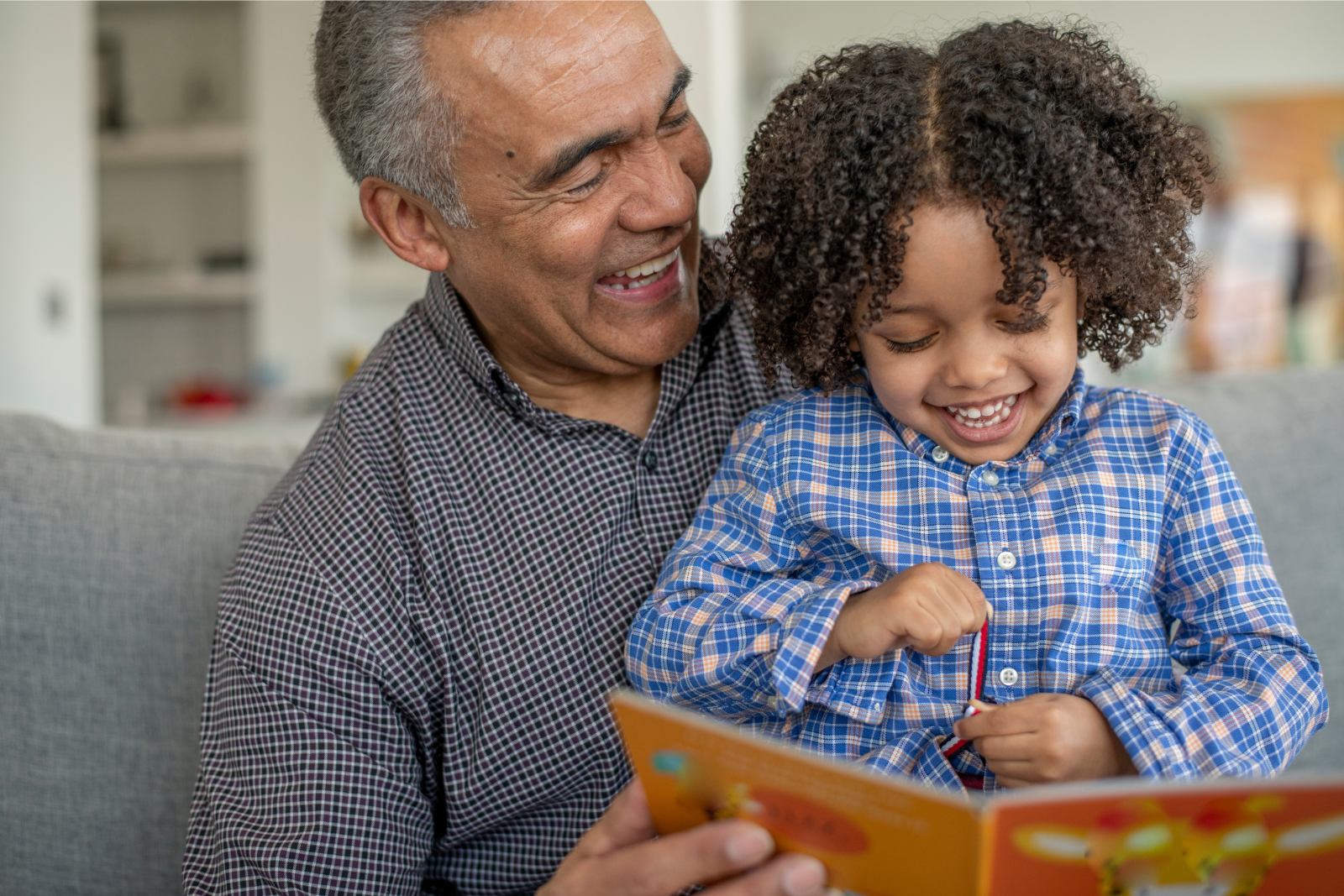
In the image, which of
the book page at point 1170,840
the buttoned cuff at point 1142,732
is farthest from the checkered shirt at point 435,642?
the book page at point 1170,840

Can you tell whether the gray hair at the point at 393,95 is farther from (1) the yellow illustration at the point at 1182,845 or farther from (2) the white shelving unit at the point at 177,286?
(2) the white shelving unit at the point at 177,286

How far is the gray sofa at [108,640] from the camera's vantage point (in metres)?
1.51

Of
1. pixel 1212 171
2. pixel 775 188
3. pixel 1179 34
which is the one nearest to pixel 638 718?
pixel 775 188

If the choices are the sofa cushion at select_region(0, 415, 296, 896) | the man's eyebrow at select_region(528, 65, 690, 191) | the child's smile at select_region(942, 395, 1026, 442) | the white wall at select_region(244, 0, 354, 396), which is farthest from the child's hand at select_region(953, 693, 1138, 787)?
the white wall at select_region(244, 0, 354, 396)

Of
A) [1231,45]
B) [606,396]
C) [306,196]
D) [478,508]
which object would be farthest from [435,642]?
[1231,45]

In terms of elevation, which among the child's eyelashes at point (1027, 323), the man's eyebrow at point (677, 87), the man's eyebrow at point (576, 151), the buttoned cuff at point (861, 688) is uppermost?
the man's eyebrow at point (677, 87)

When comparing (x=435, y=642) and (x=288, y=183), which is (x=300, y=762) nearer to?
(x=435, y=642)

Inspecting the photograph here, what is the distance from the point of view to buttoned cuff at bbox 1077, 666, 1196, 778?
93cm

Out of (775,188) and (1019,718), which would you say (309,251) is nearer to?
(775,188)

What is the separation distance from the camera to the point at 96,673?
1530mm

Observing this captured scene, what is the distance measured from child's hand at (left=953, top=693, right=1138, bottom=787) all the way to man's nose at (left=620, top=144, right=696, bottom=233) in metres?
0.68

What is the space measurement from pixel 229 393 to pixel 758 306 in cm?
432

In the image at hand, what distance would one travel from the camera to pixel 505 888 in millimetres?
1358

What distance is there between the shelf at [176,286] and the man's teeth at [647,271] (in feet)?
13.6
